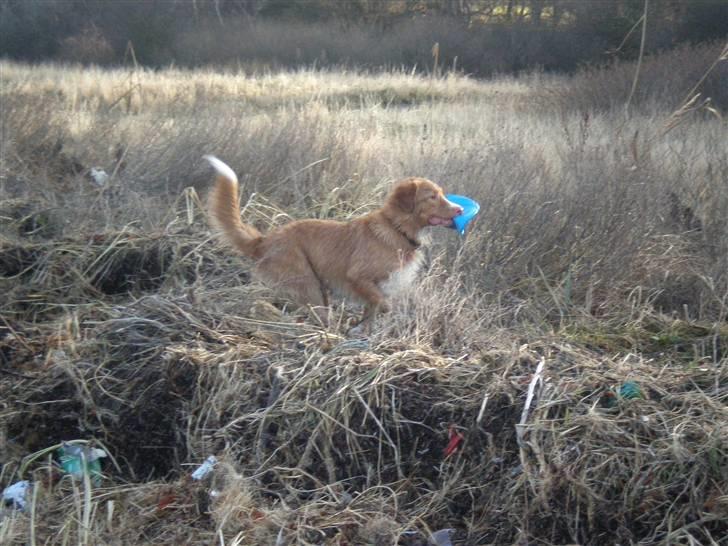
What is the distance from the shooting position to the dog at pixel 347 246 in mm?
6305

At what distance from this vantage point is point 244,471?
4.51m

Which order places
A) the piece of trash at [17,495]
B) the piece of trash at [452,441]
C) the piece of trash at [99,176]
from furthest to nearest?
the piece of trash at [99,176]
the piece of trash at [17,495]
the piece of trash at [452,441]

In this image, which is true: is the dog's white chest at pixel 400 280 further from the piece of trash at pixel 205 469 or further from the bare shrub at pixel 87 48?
the bare shrub at pixel 87 48

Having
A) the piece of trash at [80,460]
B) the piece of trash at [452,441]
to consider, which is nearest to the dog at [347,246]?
the piece of trash at [452,441]

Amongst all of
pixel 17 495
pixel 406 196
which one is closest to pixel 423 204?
pixel 406 196

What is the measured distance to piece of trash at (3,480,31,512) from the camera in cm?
452

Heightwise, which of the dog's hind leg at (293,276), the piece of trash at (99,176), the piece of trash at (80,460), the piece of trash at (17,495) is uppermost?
the dog's hind leg at (293,276)

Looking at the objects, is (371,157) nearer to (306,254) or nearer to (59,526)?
(306,254)

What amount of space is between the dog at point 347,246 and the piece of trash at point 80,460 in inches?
76.6

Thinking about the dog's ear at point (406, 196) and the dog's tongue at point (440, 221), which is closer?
the dog's tongue at point (440, 221)

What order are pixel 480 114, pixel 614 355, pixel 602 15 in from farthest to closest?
pixel 602 15 < pixel 480 114 < pixel 614 355

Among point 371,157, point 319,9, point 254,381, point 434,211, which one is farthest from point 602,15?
point 254,381

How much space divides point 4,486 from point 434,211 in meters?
3.22

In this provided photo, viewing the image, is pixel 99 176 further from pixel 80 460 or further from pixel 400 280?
pixel 80 460
